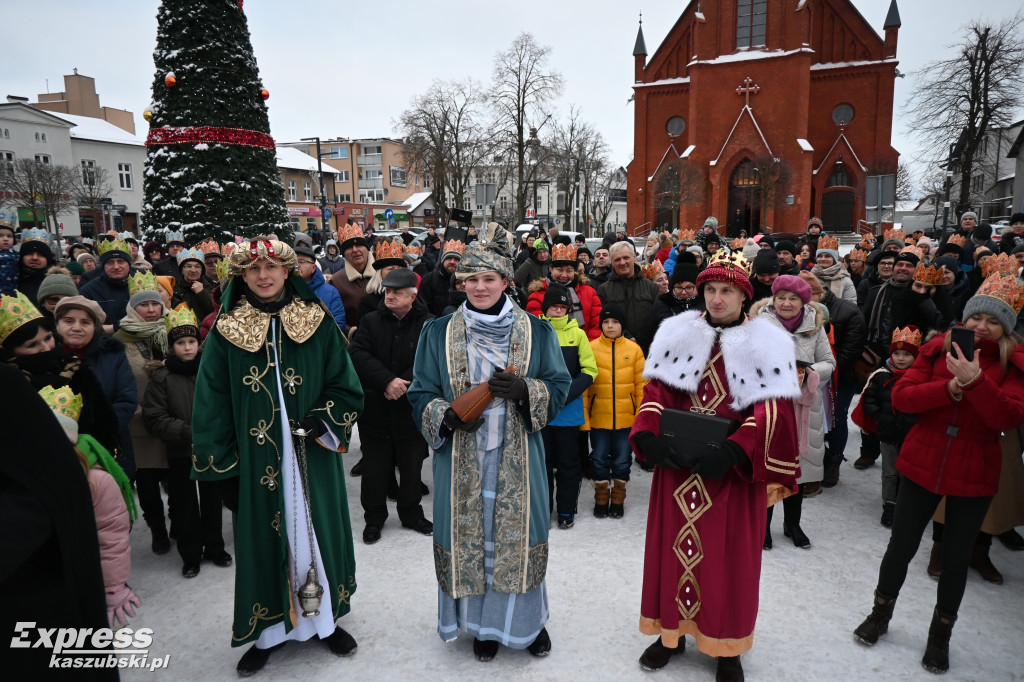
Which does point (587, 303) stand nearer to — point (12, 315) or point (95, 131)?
point (12, 315)

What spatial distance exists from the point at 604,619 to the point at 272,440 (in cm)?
231

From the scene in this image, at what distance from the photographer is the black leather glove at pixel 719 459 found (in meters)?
2.87

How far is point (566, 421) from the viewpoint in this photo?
5.15 m

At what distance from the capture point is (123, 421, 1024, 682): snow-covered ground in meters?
3.35

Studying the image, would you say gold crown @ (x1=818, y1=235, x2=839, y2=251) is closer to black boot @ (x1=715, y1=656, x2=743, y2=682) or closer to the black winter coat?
the black winter coat

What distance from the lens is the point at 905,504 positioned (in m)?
3.50

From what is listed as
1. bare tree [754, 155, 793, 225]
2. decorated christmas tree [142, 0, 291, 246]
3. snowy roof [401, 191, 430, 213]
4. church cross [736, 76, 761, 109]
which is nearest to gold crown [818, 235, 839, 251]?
decorated christmas tree [142, 0, 291, 246]

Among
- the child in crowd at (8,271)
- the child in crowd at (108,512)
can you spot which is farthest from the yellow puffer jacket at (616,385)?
the child in crowd at (8,271)

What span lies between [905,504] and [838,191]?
37.4 meters

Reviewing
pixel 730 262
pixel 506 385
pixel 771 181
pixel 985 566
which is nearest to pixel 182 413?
pixel 506 385

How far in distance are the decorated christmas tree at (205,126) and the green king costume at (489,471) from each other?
7.89 m

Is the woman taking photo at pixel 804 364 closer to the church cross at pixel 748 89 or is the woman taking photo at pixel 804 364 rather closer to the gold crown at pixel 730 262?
the gold crown at pixel 730 262

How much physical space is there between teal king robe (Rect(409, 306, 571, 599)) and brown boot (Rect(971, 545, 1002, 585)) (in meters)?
3.30

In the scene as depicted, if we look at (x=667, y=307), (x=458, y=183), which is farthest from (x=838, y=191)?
(x=667, y=307)
